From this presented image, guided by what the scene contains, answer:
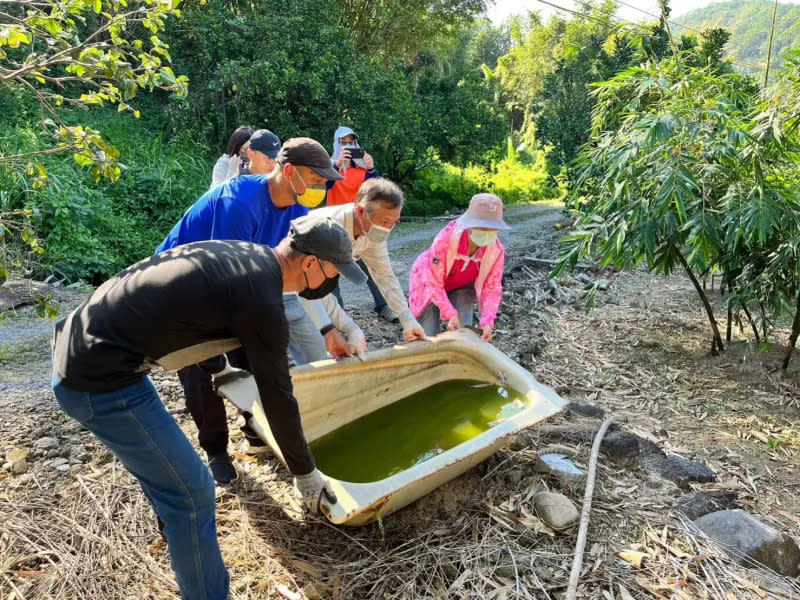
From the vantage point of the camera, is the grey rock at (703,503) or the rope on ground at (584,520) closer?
the rope on ground at (584,520)

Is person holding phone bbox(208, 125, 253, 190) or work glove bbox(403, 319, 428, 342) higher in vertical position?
person holding phone bbox(208, 125, 253, 190)

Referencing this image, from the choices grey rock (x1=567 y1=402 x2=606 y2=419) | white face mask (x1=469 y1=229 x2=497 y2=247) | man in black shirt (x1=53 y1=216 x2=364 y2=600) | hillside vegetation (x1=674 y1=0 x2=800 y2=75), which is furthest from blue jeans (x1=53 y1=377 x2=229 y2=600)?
hillside vegetation (x1=674 y1=0 x2=800 y2=75)

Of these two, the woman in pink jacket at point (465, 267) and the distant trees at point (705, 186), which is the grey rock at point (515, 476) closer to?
the woman in pink jacket at point (465, 267)

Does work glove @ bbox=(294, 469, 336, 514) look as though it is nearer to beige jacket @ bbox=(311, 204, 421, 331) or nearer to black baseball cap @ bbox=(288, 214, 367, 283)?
black baseball cap @ bbox=(288, 214, 367, 283)

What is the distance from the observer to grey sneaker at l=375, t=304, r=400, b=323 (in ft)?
18.6

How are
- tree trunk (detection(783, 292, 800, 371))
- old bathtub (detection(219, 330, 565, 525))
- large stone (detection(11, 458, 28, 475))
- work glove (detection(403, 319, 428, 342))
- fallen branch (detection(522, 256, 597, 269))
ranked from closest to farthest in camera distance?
old bathtub (detection(219, 330, 565, 525)), large stone (detection(11, 458, 28, 475)), work glove (detection(403, 319, 428, 342)), tree trunk (detection(783, 292, 800, 371)), fallen branch (detection(522, 256, 597, 269))

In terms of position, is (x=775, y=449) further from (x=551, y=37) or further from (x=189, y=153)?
(x=551, y=37)

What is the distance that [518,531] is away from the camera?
2672 mm

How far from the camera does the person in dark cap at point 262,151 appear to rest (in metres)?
3.45

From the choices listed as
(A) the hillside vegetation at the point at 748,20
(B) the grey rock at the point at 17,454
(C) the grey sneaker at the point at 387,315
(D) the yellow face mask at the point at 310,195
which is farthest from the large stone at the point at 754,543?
(A) the hillside vegetation at the point at 748,20

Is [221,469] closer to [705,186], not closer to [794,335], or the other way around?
[705,186]

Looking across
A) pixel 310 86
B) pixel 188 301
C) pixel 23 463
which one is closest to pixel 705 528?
pixel 188 301

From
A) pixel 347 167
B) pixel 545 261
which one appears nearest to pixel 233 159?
pixel 347 167

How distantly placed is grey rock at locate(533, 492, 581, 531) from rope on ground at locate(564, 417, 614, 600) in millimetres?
52
